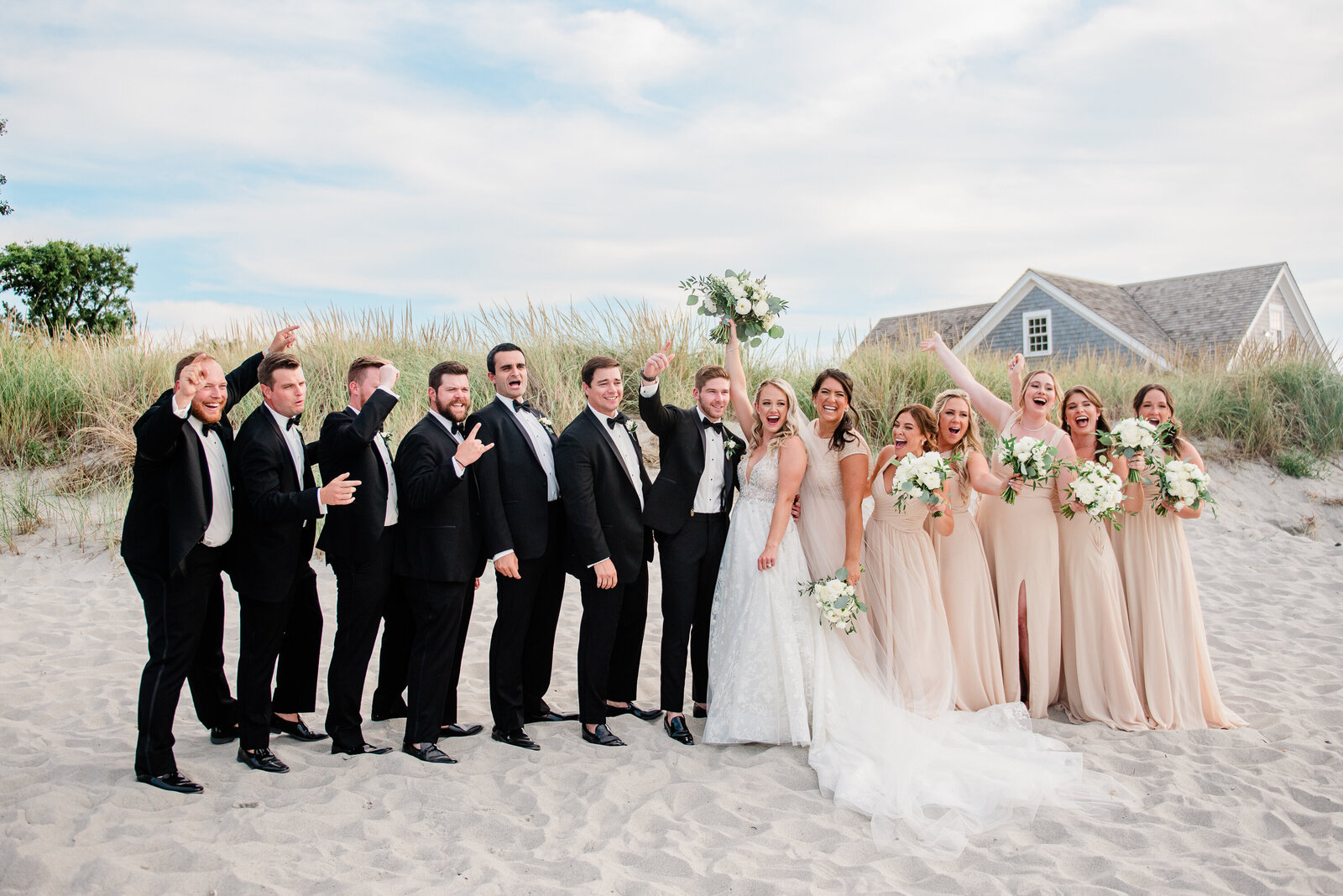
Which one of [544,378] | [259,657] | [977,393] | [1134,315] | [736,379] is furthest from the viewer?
[1134,315]

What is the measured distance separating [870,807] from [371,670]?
4433 millimetres

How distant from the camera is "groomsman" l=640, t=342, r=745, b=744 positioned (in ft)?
16.9

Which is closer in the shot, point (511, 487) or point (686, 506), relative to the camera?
point (511, 487)

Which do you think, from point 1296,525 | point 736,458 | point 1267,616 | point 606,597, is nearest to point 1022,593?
point 736,458

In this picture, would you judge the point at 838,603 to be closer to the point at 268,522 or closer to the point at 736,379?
the point at 736,379

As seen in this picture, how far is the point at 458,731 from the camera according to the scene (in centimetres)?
525

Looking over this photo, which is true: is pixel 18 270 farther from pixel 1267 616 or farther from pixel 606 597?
pixel 1267 616

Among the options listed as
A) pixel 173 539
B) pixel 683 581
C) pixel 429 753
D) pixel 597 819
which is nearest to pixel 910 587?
pixel 683 581

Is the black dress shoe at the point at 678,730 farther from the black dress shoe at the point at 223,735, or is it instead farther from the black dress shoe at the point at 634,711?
the black dress shoe at the point at 223,735

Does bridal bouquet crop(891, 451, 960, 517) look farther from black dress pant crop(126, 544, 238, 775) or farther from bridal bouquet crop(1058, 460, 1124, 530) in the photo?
black dress pant crop(126, 544, 238, 775)

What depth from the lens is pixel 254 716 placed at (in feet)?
15.1

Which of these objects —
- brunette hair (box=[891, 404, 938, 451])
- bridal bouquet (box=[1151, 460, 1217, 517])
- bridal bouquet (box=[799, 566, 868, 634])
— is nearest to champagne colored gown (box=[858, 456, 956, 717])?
brunette hair (box=[891, 404, 938, 451])

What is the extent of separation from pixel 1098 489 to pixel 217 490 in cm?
492

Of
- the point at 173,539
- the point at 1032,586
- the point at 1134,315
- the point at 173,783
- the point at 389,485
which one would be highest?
the point at 1134,315
